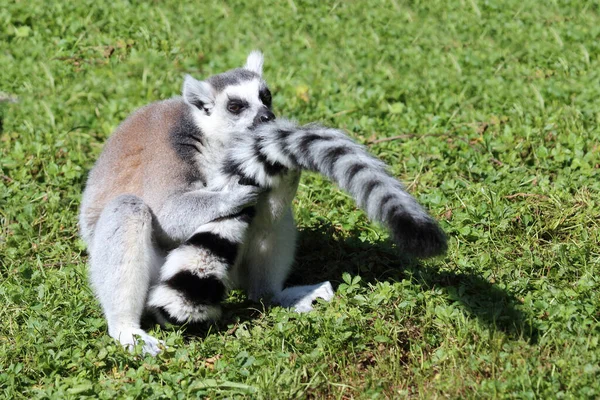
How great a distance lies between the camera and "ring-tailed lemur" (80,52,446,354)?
4.27m

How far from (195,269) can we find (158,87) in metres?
3.83

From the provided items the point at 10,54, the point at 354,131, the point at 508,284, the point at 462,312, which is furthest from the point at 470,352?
the point at 10,54

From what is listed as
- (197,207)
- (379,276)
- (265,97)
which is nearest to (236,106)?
(265,97)

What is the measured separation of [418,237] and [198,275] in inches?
56.8

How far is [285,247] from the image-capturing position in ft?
16.1

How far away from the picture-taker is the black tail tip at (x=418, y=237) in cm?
337

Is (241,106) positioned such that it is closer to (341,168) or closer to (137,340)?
(341,168)

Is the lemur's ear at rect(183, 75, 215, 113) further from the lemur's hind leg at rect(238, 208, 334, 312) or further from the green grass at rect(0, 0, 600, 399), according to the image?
the green grass at rect(0, 0, 600, 399)

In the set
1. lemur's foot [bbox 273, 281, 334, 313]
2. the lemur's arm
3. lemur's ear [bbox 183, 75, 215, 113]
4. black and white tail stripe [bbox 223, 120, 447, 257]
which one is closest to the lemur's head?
lemur's ear [bbox 183, 75, 215, 113]

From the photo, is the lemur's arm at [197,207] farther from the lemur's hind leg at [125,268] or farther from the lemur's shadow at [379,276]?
the lemur's shadow at [379,276]

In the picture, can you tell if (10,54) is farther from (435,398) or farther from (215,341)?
(435,398)

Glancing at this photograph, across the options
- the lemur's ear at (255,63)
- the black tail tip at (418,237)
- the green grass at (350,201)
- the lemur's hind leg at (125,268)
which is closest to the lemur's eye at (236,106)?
the lemur's ear at (255,63)

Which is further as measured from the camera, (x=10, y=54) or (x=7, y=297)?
(x=10, y=54)

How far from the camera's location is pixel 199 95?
532cm
